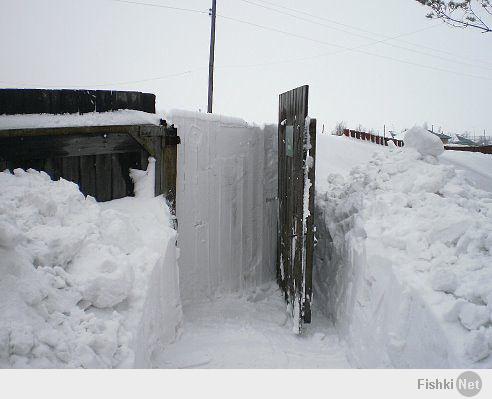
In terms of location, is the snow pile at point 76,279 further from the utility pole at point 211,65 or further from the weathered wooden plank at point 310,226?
the utility pole at point 211,65

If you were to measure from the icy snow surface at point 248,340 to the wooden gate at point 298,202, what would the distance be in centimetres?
24

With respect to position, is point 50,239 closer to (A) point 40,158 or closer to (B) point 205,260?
(A) point 40,158

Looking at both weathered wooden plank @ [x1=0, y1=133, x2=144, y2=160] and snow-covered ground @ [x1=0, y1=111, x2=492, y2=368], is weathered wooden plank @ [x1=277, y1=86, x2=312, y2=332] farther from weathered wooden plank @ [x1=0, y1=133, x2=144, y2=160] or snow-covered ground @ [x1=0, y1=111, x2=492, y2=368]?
weathered wooden plank @ [x1=0, y1=133, x2=144, y2=160]

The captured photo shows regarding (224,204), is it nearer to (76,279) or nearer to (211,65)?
(76,279)

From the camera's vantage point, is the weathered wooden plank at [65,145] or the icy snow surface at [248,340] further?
the icy snow surface at [248,340]

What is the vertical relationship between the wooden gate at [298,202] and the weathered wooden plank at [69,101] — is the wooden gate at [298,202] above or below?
below

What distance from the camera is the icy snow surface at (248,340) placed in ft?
12.0

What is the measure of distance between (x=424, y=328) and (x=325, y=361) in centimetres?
136

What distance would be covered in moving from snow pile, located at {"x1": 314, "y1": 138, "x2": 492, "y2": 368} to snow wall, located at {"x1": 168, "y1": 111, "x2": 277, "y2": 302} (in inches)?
38.0

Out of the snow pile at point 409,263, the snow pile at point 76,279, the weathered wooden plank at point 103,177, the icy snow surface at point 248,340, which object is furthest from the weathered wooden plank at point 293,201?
the weathered wooden plank at point 103,177

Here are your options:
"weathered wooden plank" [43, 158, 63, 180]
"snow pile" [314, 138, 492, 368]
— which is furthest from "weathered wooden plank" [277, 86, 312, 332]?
"weathered wooden plank" [43, 158, 63, 180]

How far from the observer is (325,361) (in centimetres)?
390

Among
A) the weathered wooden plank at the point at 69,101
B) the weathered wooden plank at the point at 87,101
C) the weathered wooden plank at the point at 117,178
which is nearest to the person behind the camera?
the weathered wooden plank at the point at 69,101

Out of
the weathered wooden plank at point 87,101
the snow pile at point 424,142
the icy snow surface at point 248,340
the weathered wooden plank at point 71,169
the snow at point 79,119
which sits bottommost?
the icy snow surface at point 248,340
